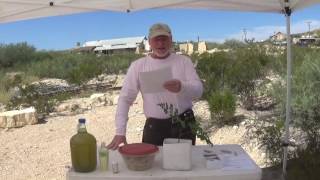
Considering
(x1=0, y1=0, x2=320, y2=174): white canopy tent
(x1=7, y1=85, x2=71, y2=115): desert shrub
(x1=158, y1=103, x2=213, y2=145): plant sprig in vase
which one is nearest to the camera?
(x1=158, y1=103, x2=213, y2=145): plant sprig in vase

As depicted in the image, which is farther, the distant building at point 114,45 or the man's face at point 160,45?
the distant building at point 114,45

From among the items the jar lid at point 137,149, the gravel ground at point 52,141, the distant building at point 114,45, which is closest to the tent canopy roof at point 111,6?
the jar lid at point 137,149

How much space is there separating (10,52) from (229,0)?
119 feet

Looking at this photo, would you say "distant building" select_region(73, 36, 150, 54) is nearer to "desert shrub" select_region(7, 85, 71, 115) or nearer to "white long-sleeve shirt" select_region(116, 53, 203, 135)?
"desert shrub" select_region(7, 85, 71, 115)

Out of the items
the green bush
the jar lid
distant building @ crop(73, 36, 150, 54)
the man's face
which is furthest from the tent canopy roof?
distant building @ crop(73, 36, 150, 54)

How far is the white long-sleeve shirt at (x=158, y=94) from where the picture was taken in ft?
11.8

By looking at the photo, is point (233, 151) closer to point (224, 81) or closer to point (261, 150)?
point (261, 150)

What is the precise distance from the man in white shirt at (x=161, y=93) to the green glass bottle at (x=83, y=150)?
535mm

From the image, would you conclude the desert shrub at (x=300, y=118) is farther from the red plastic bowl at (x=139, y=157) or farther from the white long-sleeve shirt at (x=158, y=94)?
the red plastic bowl at (x=139, y=157)

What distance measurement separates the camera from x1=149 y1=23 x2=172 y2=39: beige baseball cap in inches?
140

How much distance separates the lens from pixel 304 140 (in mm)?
5883

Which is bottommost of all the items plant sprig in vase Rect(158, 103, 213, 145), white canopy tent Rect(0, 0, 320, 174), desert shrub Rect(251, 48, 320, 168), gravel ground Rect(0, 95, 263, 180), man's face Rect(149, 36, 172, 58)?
gravel ground Rect(0, 95, 263, 180)

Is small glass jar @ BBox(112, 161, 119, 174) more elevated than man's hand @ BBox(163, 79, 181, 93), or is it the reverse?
man's hand @ BBox(163, 79, 181, 93)

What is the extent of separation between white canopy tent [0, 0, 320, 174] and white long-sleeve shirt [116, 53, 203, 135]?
1.01 metres
